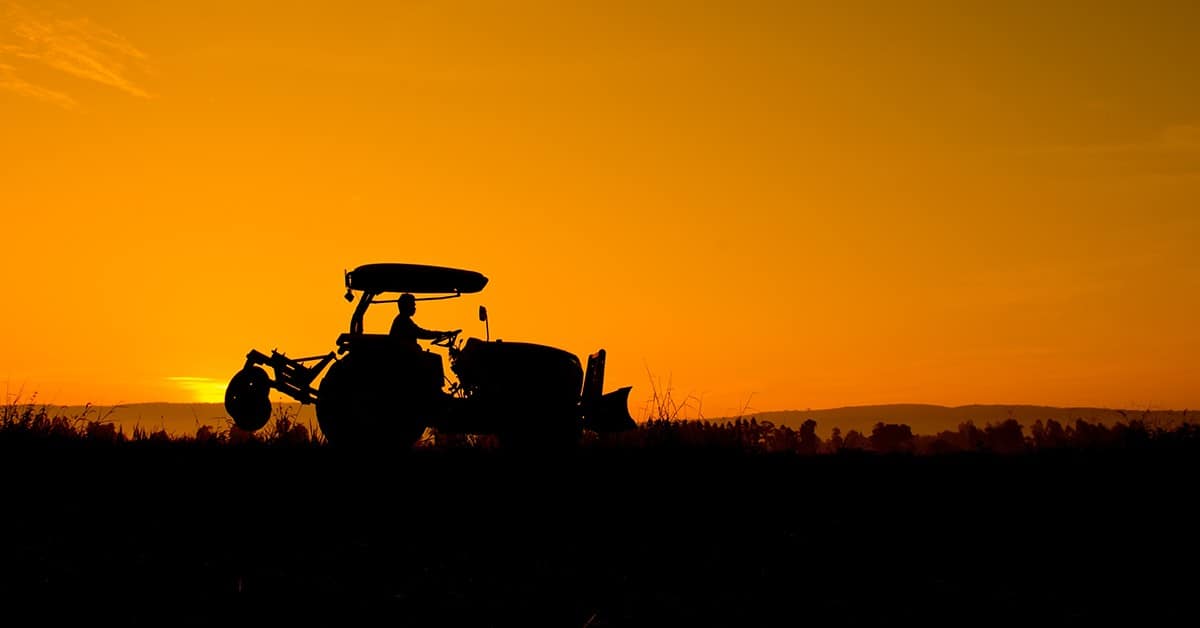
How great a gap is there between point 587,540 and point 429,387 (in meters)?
6.32

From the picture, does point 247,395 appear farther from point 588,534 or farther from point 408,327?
point 588,534

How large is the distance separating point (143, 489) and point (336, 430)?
4.22m

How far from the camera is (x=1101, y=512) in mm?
11188

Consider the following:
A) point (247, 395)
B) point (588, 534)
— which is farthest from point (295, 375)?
point (588, 534)

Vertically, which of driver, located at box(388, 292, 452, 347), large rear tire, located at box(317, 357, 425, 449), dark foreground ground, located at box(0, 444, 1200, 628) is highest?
driver, located at box(388, 292, 452, 347)

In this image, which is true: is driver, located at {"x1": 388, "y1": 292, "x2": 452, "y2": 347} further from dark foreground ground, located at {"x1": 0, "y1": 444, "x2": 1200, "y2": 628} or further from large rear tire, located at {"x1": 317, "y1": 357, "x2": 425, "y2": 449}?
dark foreground ground, located at {"x1": 0, "y1": 444, "x2": 1200, "y2": 628}

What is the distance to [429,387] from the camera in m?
15.3

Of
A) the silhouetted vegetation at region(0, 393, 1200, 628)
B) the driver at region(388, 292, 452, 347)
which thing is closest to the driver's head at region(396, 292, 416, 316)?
the driver at region(388, 292, 452, 347)

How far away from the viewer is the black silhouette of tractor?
1521cm

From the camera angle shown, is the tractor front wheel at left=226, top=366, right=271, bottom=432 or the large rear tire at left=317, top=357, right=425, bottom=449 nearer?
the large rear tire at left=317, top=357, right=425, bottom=449

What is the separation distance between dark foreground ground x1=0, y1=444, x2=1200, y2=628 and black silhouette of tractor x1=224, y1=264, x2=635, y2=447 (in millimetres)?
1143

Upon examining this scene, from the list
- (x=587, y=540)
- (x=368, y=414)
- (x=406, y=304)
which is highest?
(x=406, y=304)

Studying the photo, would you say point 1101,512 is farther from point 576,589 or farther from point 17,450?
point 17,450

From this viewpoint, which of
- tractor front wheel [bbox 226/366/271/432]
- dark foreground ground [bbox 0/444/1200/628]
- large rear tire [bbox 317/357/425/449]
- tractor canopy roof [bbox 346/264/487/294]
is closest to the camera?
dark foreground ground [bbox 0/444/1200/628]
